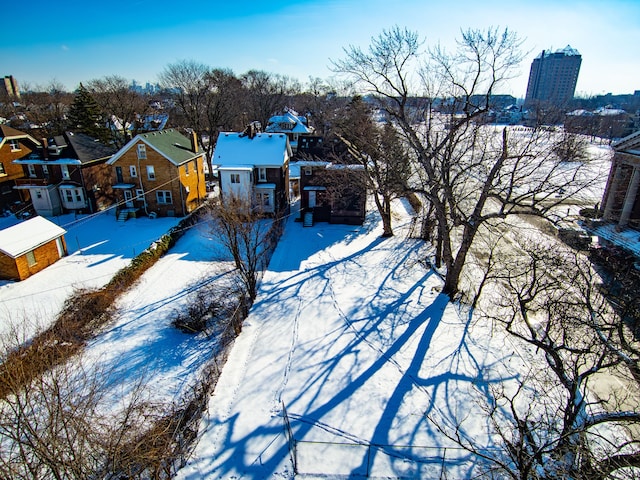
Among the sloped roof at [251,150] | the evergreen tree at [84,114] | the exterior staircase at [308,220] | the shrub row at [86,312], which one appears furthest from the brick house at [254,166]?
the evergreen tree at [84,114]

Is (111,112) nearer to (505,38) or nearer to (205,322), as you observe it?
(205,322)

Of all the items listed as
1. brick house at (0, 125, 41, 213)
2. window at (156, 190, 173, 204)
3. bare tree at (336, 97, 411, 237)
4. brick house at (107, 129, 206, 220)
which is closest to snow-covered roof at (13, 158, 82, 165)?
brick house at (0, 125, 41, 213)

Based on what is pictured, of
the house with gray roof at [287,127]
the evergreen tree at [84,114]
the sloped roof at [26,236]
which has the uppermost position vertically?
the evergreen tree at [84,114]

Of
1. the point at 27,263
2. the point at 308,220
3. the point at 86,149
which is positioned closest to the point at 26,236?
the point at 27,263

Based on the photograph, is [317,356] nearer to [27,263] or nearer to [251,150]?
[27,263]

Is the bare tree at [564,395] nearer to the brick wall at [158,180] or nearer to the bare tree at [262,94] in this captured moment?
Answer: the brick wall at [158,180]

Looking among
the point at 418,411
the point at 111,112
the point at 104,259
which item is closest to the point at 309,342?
the point at 418,411
